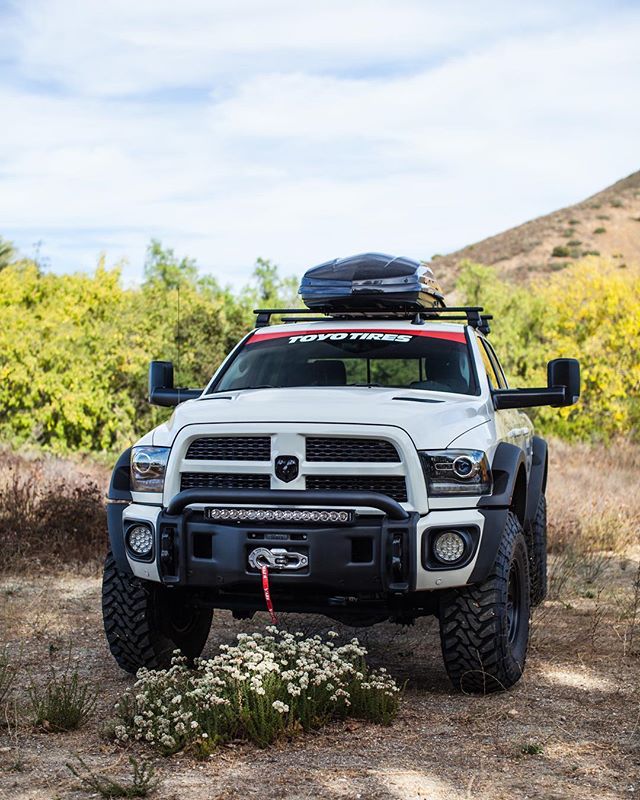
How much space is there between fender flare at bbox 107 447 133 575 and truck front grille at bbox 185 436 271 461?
56 cm

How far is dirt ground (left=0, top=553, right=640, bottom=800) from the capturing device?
4391 mm

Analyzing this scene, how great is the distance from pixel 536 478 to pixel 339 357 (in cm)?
198

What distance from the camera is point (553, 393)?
6441 mm

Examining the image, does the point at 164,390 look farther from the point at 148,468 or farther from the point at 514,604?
the point at 514,604

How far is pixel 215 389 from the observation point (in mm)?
7008

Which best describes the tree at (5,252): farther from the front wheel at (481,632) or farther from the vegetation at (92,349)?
the front wheel at (481,632)

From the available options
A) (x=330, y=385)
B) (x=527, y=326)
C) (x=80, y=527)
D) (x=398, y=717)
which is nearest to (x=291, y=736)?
(x=398, y=717)

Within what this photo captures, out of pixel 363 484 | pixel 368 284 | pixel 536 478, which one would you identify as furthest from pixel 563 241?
pixel 363 484

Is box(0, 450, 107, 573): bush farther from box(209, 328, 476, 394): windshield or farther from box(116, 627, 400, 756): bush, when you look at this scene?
box(116, 627, 400, 756): bush

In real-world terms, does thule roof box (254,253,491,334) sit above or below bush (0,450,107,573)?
above

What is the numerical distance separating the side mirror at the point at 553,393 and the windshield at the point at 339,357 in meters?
0.29

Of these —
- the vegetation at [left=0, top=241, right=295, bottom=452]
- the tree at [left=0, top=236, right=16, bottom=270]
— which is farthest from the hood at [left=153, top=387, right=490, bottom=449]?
the tree at [left=0, top=236, right=16, bottom=270]

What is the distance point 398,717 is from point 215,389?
2.50 m

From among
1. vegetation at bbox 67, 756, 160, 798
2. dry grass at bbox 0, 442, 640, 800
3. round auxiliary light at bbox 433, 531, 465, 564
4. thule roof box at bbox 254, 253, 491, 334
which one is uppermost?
thule roof box at bbox 254, 253, 491, 334
